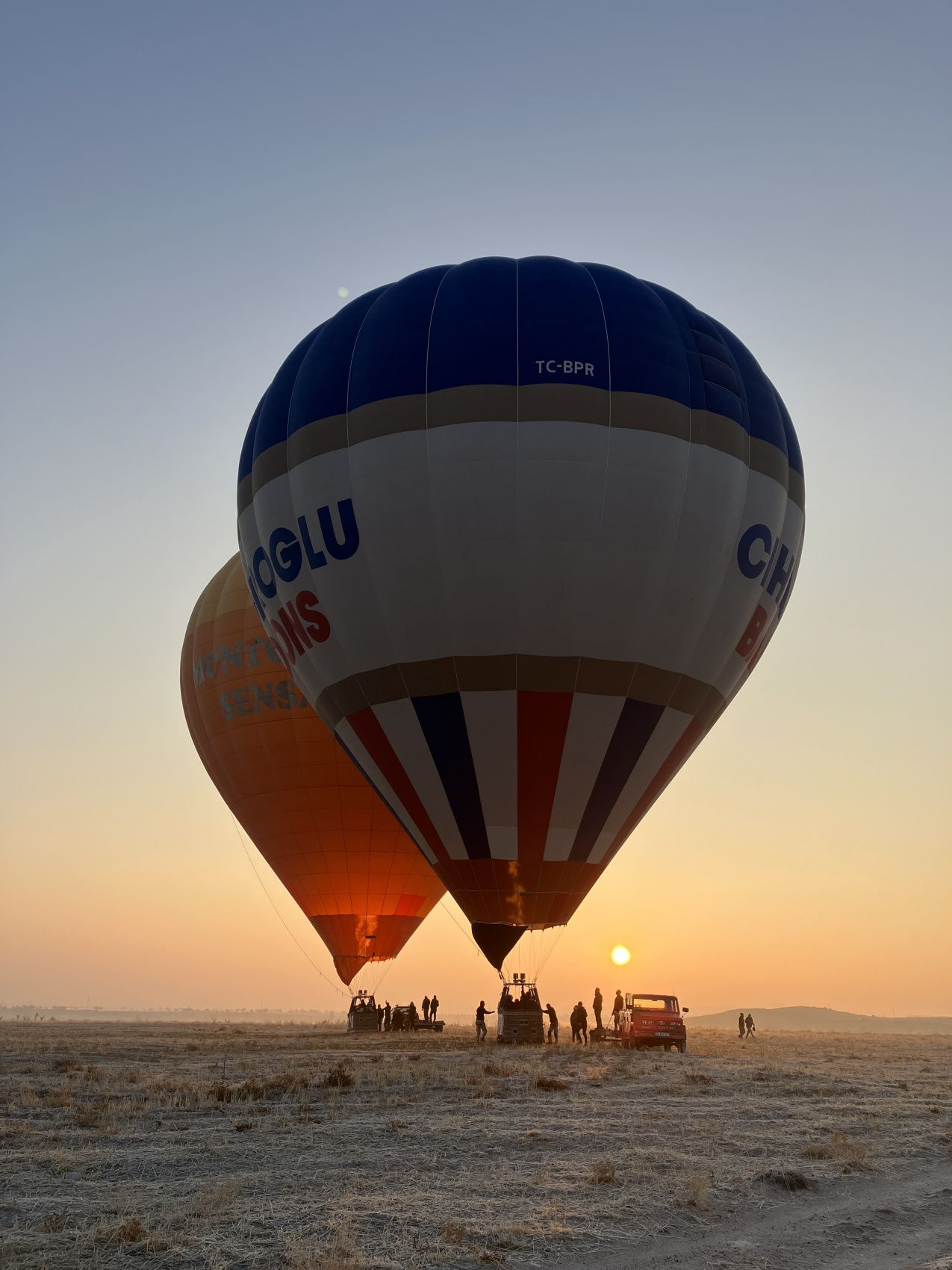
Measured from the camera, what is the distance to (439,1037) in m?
33.1

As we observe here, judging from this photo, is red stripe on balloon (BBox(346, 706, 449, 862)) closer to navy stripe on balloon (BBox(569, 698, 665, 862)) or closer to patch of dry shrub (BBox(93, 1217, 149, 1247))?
navy stripe on balloon (BBox(569, 698, 665, 862))

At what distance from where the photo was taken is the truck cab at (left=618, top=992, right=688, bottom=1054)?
2739 cm

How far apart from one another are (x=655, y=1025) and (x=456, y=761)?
9.40 metres

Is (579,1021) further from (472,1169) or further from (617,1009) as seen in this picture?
(472,1169)

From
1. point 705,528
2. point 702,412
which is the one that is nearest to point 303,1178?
point 705,528

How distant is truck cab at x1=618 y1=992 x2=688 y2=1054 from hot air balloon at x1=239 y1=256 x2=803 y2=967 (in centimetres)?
471

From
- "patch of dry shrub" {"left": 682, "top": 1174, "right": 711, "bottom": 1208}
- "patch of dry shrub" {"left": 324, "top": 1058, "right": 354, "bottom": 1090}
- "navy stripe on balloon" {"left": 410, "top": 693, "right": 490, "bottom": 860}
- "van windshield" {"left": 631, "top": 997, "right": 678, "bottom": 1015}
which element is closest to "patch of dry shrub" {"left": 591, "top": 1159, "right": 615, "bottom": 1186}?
"patch of dry shrub" {"left": 682, "top": 1174, "right": 711, "bottom": 1208}

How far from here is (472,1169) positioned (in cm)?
1057

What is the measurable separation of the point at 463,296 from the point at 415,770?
415 inches

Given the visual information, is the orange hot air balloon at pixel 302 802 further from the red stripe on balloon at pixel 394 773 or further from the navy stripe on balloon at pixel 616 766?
the navy stripe on balloon at pixel 616 766

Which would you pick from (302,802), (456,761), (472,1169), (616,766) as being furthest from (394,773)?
(472,1169)

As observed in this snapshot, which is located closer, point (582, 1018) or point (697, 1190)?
point (697, 1190)

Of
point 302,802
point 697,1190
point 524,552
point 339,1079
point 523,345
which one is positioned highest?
point 523,345

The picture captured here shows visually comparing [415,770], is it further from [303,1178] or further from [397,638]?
[303,1178]
